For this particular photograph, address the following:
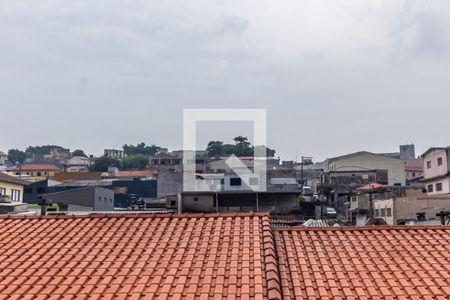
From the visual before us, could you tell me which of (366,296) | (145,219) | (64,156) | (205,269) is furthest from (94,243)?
(64,156)

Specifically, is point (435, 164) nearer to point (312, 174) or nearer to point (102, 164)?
point (312, 174)

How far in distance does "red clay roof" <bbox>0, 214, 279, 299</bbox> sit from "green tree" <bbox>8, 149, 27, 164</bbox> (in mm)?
127532

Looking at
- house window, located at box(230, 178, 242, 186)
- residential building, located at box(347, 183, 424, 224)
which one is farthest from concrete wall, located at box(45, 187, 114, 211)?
residential building, located at box(347, 183, 424, 224)

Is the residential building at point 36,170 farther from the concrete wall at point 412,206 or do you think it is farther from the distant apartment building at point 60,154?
the concrete wall at point 412,206

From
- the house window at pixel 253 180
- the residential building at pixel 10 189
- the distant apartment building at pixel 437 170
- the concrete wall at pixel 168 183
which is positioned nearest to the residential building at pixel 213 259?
the distant apartment building at pixel 437 170

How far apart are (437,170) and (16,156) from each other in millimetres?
116668

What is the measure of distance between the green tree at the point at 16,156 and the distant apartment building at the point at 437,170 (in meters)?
110

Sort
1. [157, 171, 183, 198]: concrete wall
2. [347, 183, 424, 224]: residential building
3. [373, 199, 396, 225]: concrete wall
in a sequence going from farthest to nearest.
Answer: [157, 171, 183, 198]: concrete wall → [347, 183, 424, 224]: residential building → [373, 199, 396, 225]: concrete wall

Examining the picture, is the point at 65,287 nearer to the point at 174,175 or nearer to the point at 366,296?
the point at 366,296

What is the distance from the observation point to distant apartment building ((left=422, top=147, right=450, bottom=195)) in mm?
38281

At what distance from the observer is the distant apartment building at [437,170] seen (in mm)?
38281

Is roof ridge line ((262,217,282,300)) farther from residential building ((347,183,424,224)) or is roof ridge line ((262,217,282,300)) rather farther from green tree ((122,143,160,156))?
green tree ((122,143,160,156))

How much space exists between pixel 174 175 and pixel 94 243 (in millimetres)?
37762

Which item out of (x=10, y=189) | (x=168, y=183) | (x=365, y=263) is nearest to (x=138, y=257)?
(x=365, y=263)
